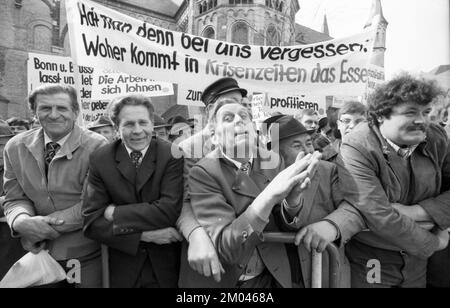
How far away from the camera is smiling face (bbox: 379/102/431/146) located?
7.54ft

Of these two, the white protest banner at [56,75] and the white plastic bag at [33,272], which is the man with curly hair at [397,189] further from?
the white protest banner at [56,75]

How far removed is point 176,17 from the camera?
4312 centimetres

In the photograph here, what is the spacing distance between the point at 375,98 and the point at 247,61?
2.09 metres

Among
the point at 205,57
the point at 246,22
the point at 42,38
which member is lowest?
the point at 205,57

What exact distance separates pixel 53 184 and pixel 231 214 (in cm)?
134

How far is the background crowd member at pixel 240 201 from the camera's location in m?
1.90

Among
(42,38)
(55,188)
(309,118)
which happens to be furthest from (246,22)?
(55,188)

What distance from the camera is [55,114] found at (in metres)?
2.66

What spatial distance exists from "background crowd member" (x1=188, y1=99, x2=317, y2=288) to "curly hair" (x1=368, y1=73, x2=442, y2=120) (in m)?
0.81

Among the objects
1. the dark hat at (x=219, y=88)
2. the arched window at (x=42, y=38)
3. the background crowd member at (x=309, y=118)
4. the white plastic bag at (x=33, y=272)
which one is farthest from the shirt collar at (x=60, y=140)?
the arched window at (x=42, y=38)

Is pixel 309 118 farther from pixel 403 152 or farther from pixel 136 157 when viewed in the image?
pixel 136 157

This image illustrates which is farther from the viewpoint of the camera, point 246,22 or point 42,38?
point 246,22

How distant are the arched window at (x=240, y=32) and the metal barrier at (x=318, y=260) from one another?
34984 millimetres

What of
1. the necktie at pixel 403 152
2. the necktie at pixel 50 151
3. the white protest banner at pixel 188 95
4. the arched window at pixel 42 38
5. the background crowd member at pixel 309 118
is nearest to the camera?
the necktie at pixel 403 152
